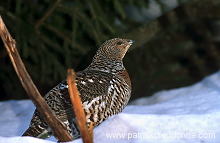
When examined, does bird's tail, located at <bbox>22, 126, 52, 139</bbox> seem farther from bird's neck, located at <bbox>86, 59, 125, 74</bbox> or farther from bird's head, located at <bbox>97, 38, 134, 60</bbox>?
bird's head, located at <bbox>97, 38, 134, 60</bbox>

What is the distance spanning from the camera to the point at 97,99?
3262mm

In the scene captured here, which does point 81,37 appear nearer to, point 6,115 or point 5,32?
point 6,115

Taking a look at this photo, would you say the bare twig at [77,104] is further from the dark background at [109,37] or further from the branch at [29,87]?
the dark background at [109,37]

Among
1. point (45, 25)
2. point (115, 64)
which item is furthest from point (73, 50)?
point (115, 64)

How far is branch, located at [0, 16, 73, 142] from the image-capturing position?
2.58m

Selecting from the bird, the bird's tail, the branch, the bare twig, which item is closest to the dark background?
the bird

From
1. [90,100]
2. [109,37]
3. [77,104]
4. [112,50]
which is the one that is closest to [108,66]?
[112,50]

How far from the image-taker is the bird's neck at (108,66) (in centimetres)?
383

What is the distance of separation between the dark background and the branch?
2.44 metres

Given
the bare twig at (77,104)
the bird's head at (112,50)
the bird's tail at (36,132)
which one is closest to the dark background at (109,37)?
the bird's head at (112,50)

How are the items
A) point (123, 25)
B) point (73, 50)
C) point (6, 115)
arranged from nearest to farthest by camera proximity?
point (6, 115)
point (73, 50)
point (123, 25)

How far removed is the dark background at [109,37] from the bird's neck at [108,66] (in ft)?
4.01

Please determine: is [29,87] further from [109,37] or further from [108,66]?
[109,37]

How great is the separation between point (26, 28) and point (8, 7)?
43 cm
